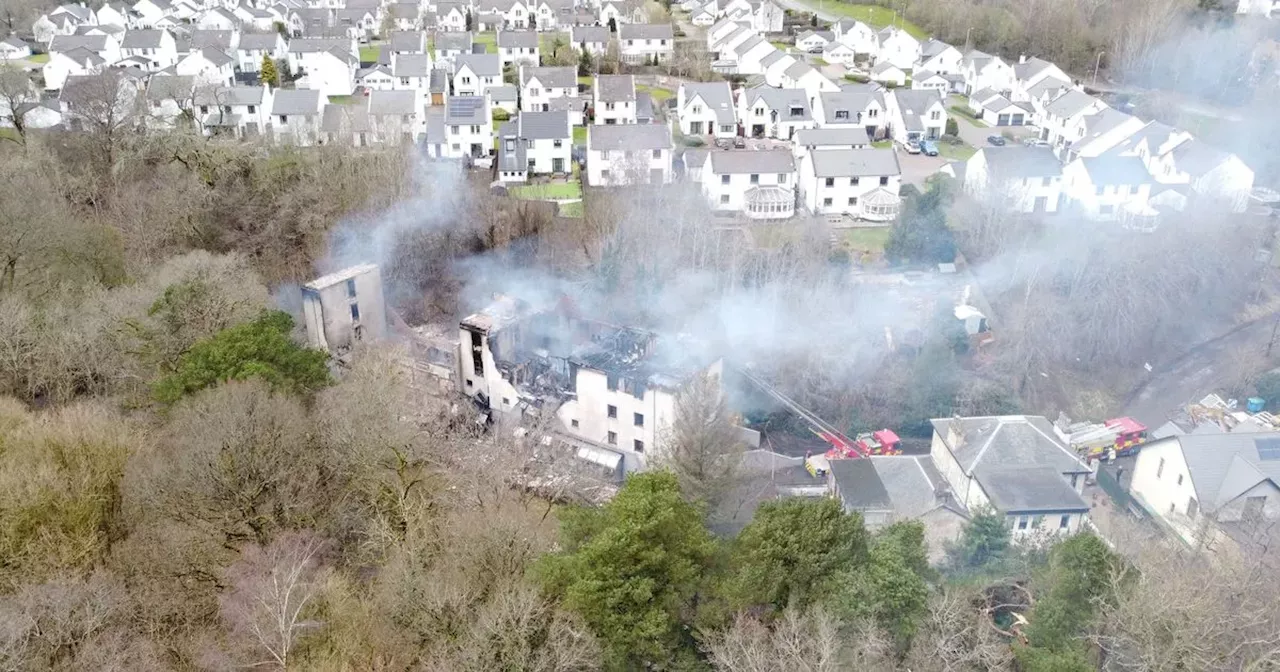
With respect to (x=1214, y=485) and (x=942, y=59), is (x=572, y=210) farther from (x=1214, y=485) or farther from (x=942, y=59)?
(x=942, y=59)

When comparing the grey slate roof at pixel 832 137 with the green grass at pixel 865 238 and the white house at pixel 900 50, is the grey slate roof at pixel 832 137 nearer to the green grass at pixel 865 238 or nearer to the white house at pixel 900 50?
the green grass at pixel 865 238

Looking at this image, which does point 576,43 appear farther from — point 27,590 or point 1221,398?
point 27,590

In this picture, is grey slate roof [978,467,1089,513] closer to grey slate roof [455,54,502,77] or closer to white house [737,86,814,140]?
white house [737,86,814,140]

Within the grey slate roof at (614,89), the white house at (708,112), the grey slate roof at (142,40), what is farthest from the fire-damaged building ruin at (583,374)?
the grey slate roof at (142,40)

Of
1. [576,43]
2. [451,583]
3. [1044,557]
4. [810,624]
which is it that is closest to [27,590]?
[451,583]

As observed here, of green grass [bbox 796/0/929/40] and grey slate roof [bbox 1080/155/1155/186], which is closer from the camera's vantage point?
grey slate roof [bbox 1080/155/1155/186]

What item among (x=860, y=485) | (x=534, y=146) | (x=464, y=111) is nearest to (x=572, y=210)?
(x=534, y=146)

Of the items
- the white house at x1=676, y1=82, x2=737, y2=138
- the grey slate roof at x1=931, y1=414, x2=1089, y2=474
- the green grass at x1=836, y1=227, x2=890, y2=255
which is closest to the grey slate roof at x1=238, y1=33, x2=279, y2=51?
the white house at x1=676, y1=82, x2=737, y2=138
